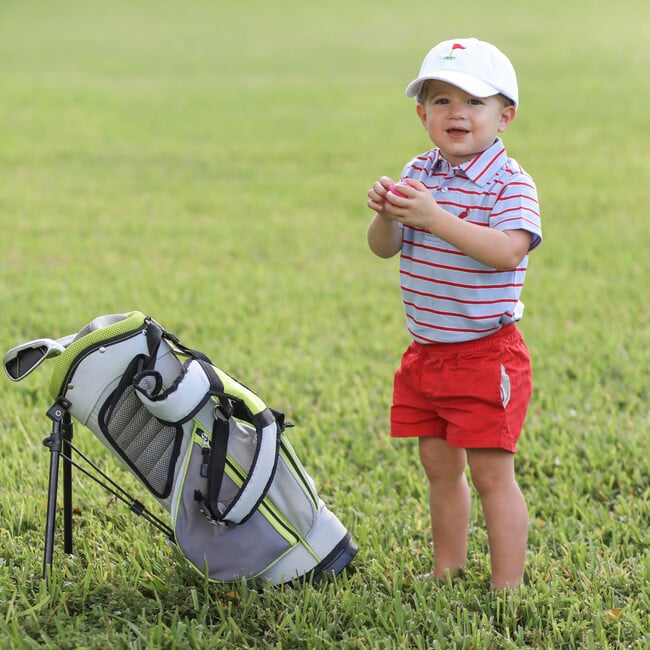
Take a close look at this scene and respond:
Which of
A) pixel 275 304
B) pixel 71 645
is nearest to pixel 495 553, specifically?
pixel 71 645

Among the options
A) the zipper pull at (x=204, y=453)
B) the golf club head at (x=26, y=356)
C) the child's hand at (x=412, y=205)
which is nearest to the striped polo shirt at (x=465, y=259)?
the child's hand at (x=412, y=205)

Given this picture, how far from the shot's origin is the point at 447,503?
119 inches

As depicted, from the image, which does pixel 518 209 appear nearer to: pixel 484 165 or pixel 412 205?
pixel 484 165

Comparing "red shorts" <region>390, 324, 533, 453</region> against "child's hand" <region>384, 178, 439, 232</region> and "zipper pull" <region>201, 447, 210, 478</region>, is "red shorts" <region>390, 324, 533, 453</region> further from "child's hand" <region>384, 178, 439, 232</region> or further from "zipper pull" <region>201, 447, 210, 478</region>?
"zipper pull" <region>201, 447, 210, 478</region>

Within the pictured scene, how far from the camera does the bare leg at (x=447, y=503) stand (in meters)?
2.97

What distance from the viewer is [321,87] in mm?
15406

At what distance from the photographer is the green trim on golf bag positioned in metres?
2.63

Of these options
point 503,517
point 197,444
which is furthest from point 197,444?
point 503,517

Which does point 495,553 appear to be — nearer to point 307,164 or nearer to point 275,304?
point 275,304

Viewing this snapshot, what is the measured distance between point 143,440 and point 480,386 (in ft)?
3.12

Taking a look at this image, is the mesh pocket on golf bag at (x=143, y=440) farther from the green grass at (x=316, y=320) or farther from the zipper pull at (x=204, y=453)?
the green grass at (x=316, y=320)

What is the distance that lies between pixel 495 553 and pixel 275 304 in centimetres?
313

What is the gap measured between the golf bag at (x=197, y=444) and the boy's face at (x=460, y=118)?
0.90 m

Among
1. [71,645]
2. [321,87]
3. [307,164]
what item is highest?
[321,87]
